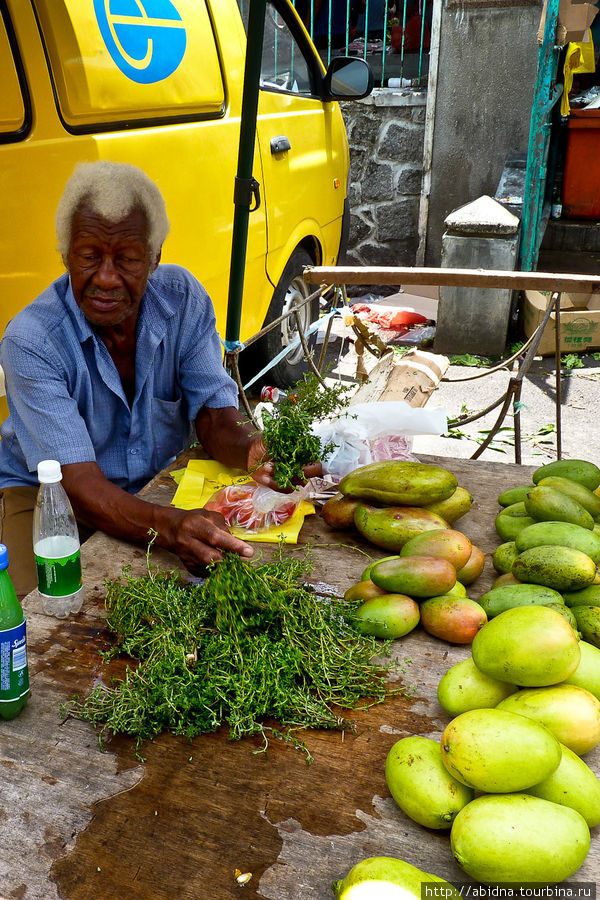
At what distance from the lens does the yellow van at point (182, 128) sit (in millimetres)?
2584

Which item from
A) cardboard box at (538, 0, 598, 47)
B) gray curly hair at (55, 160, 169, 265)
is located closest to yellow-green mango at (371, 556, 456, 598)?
gray curly hair at (55, 160, 169, 265)

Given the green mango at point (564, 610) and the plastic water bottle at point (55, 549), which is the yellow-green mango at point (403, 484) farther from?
the plastic water bottle at point (55, 549)

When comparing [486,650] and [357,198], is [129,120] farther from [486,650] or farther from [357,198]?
[357,198]

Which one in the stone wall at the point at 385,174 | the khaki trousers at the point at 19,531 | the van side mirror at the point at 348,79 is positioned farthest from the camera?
the stone wall at the point at 385,174

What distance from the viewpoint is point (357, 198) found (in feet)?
25.6

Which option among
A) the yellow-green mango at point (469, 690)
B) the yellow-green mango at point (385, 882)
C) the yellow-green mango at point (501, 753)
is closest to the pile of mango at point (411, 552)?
the yellow-green mango at point (469, 690)

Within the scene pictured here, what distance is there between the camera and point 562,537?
159 cm

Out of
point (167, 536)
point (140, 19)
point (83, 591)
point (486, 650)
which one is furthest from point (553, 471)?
point (140, 19)

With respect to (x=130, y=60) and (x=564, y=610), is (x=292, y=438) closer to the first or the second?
(x=564, y=610)

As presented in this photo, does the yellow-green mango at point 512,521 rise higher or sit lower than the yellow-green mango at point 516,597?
lower

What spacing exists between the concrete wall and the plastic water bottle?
652cm

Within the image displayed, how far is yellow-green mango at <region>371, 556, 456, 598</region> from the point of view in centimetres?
155

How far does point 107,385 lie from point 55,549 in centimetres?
72

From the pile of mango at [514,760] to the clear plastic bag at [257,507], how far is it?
81cm
